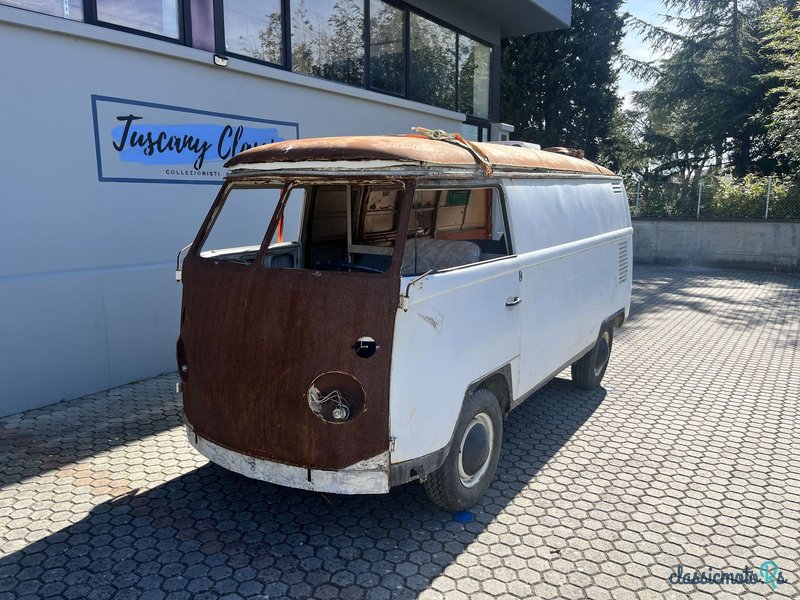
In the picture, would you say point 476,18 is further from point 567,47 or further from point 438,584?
point 438,584

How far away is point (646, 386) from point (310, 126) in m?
5.33

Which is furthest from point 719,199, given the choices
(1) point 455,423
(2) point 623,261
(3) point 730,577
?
(1) point 455,423

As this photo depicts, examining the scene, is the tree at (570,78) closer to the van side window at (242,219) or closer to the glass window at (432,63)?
the glass window at (432,63)

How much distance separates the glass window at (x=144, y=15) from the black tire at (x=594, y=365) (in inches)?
217

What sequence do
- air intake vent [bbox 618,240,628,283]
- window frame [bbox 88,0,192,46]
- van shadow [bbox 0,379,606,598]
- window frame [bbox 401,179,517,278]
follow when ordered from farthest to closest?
air intake vent [bbox 618,240,628,283] < window frame [bbox 88,0,192,46] < window frame [bbox 401,179,517,278] < van shadow [bbox 0,379,606,598]

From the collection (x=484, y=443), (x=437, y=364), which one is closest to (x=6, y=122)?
(x=437, y=364)

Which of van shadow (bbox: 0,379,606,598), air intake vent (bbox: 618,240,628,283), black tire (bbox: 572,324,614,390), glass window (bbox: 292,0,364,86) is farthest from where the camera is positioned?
glass window (bbox: 292,0,364,86)

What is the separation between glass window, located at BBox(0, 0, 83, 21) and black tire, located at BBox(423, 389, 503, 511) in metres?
5.09

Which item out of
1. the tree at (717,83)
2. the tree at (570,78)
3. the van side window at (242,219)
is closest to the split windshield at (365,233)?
the van side window at (242,219)

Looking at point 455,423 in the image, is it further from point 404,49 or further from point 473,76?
point 473,76

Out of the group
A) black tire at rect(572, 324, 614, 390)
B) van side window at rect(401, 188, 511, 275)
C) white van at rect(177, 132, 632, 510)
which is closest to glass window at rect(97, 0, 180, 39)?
white van at rect(177, 132, 632, 510)

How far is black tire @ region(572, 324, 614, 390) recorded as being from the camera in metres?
5.93

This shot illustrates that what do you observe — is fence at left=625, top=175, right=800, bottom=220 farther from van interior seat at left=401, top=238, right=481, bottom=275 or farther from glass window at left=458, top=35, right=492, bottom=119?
van interior seat at left=401, top=238, right=481, bottom=275

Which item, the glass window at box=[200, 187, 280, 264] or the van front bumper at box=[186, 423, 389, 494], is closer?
the van front bumper at box=[186, 423, 389, 494]
